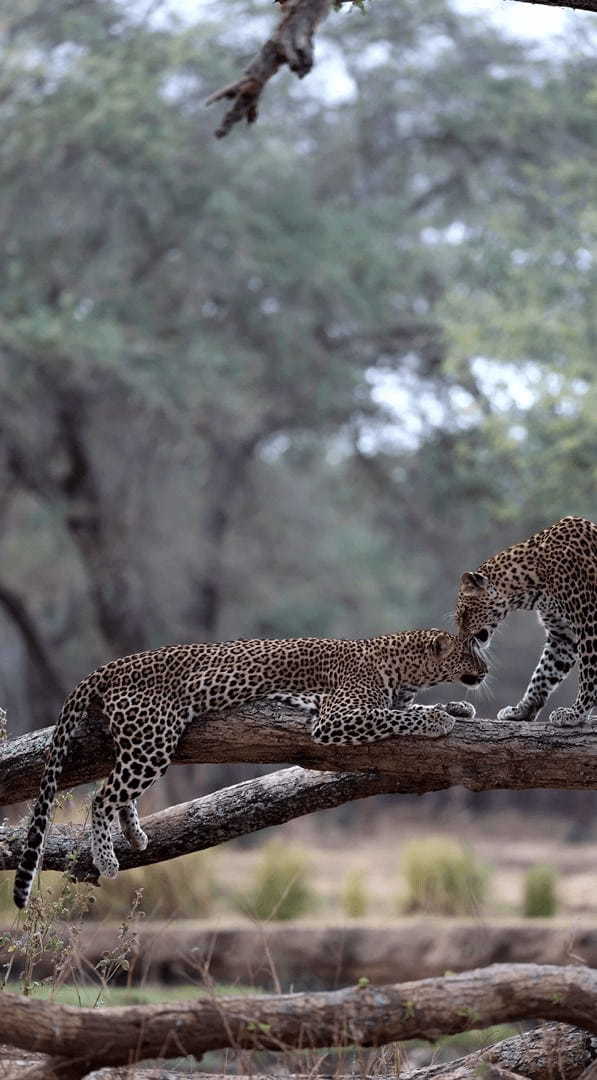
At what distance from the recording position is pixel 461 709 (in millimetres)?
6633

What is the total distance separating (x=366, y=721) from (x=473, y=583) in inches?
31.8

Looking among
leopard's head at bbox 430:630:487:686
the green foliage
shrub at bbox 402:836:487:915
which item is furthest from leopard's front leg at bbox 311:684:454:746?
shrub at bbox 402:836:487:915

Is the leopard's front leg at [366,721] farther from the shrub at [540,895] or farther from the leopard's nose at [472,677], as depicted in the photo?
the shrub at [540,895]

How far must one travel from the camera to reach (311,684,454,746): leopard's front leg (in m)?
6.32

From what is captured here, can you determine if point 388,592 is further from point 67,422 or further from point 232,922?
point 232,922

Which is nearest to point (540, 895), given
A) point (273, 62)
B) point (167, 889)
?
point (167, 889)

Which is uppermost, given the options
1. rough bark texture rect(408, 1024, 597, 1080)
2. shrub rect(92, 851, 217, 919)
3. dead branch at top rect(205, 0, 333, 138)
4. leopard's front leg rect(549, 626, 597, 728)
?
dead branch at top rect(205, 0, 333, 138)

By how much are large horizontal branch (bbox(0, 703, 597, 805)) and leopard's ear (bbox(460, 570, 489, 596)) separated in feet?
2.06

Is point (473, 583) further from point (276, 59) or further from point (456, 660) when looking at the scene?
point (276, 59)

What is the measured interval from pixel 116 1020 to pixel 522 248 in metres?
15.0

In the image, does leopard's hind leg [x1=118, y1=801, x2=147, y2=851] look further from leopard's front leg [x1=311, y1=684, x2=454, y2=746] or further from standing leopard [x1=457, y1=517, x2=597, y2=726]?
standing leopard [x1=457, y1=517, x2=597, y2=726]

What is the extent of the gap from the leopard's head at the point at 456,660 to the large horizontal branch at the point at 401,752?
372 mm

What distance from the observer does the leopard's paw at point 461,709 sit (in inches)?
259

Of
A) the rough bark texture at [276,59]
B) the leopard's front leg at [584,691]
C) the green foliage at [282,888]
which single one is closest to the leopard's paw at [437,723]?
the leopard's front leg at [584,691]
